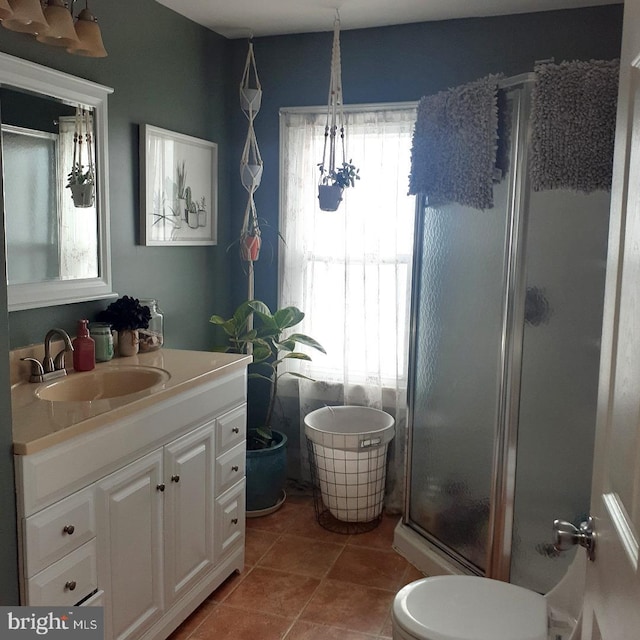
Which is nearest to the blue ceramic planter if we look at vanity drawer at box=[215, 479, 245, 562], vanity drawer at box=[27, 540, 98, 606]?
vanity drawer at box=[215, 479, 245, 562]

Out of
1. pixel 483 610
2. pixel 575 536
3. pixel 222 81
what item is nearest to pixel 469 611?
pixel 483 610

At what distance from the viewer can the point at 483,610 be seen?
1706 mm

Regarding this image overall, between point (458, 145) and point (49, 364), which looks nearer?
point (49, 364)

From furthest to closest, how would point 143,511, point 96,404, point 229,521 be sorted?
1. point 229,521
2. point 143,511
3. point 96,404

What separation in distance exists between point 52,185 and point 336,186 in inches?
48.0

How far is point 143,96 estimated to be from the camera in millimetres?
2879

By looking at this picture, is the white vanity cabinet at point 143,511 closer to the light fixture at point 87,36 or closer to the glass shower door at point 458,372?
the glass shower door at point 458,372

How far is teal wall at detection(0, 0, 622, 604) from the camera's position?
2734 millimetres

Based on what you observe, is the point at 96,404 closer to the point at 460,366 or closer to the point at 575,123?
the point at 460,366

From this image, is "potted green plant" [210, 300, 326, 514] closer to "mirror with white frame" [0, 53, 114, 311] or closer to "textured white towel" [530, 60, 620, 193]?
"mirror with white frame" [0, 53, 114, 311]

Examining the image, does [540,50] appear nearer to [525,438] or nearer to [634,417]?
[525,438]

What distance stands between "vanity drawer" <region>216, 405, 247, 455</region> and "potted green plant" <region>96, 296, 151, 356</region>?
0.47 meters

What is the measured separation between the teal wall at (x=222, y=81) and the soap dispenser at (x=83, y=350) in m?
0.12

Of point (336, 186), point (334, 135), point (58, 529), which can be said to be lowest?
point (58, 529)
